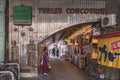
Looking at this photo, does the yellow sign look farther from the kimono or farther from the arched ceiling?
the kimono

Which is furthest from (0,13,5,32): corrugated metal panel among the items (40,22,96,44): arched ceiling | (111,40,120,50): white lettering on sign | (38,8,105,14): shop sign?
(111,40,120,50): white lettering on sign

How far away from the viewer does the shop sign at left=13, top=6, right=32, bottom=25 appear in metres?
16.7

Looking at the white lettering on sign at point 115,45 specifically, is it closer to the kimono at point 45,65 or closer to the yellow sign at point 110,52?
the yellow sign at point 110,52

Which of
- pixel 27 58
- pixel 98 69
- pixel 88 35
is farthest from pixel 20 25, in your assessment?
pixel 88 35

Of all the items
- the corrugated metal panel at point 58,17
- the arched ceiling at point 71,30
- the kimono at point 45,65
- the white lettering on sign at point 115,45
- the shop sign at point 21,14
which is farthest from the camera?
the kimono at point 45,65

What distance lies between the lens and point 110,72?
14688 mm

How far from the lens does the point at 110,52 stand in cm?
1151

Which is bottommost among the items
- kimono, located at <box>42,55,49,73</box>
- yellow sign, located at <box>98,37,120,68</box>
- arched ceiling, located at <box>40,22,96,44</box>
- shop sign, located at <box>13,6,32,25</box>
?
kimono, located at <box>42,55,49,73</box>

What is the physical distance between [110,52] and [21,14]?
22.0 feet

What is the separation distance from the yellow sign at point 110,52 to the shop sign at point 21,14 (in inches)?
219

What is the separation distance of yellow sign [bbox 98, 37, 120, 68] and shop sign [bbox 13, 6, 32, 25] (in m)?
5.57

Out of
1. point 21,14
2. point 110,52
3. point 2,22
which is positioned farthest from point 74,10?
point 110,52

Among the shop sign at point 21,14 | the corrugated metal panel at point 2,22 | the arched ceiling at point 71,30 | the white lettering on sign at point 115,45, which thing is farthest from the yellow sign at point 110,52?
the corrugated metal panel at point 2,22

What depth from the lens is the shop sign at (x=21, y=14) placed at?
16703mm
